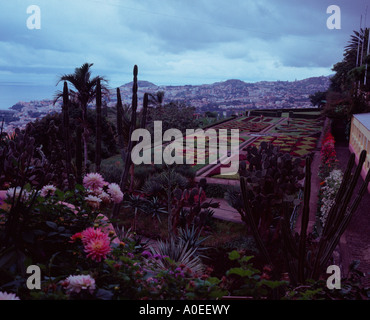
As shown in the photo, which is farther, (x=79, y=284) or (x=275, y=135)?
(x=275, y=135)

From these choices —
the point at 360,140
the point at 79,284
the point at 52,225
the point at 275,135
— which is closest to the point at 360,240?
the point at 52,225

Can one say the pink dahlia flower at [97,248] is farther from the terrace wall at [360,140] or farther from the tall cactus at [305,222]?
the terrace wall at [360,140]

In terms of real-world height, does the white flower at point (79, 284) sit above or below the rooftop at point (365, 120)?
below

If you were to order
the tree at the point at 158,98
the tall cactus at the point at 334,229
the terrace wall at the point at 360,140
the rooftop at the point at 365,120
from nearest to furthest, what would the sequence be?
the tall cactus at the point at 334,229 < the terrace wall at the point at 360,140 < the rooftop at the point at 365,120 < the tree at the point at 158,98

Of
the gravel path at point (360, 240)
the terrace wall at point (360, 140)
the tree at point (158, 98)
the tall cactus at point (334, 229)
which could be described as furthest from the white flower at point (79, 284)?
the tree at point (158, 98)

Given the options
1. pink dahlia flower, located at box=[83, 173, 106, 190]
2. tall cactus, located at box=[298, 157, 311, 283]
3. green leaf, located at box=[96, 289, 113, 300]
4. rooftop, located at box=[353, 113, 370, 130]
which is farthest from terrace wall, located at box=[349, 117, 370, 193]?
green leaf, located at box=[96, 289, 113, 300]

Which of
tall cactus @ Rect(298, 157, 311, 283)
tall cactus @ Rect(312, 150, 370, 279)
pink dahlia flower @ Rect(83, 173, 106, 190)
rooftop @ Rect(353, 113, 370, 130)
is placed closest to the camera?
pink dahlia flower @ Rect(83, 173, 106, 190)

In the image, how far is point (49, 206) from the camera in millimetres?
2141

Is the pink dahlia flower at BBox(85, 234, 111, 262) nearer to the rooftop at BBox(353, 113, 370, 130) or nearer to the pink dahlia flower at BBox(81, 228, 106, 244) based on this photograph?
the pink dahlia flower at BBox(81, 228, 106, 244)

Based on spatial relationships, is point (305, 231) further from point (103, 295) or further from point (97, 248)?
point (103, 295)

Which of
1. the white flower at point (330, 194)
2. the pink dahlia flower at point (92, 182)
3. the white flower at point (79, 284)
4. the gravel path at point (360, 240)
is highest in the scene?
the pink dahlia flower at point (92, 182)

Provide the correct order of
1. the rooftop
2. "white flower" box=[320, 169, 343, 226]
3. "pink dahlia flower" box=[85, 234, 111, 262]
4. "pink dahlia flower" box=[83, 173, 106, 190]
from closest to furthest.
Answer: "pink dahlia flower" box=[85, 234, 111, 262], "pink dahlia flower" box=[83, 173, 106, 190], "white flower" box=[320, 169, 343, 226], the rooftop

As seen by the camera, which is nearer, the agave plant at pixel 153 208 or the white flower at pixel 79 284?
the white flower at pixel 79 284
